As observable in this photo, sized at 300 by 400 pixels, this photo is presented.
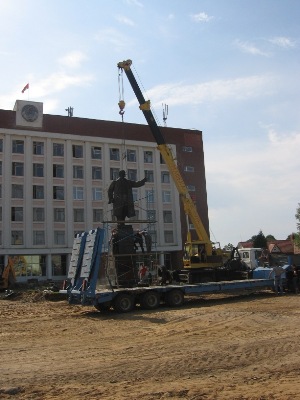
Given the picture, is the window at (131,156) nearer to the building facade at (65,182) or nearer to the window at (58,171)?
the building facade at (65,182)

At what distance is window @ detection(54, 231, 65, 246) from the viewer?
166 ft

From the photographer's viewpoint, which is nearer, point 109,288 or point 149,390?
point 149,390

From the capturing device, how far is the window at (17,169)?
49.9 meters

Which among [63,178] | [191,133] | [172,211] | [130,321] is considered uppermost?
[191,133]

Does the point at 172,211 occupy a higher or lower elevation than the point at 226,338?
higher

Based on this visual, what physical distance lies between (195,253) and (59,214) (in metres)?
30.2

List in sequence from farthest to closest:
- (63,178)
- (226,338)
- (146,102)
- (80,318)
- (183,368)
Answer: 1. (63,178)
2. (146,102)
3. (80,318)
4. (226,338)
5. (183,368)

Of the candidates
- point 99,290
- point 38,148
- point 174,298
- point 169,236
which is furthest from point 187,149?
point 99,290

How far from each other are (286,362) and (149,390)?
302 centimetres

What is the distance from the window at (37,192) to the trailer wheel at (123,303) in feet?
117

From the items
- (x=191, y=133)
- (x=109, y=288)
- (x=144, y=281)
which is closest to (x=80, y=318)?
(x=109, y=288)

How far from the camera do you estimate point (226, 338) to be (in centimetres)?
1071

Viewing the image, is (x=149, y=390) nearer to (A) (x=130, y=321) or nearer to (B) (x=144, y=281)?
(A) (x=130, y=321)

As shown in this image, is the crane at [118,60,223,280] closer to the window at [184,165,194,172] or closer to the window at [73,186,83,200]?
the window at [73,186,83,200]
